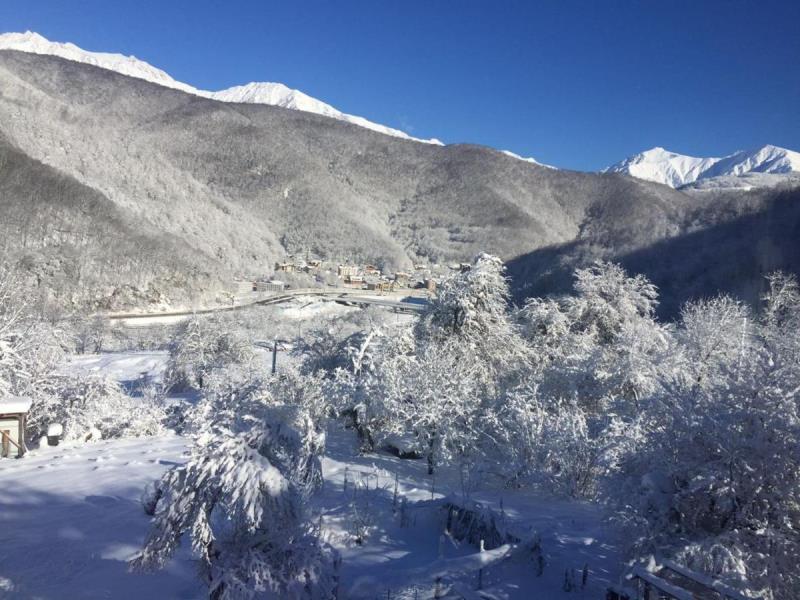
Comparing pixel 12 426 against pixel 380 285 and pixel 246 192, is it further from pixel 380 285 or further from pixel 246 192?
pixel 246 192

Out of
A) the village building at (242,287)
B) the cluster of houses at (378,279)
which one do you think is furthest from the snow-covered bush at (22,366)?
Result: the cluster of houses at (378,279)

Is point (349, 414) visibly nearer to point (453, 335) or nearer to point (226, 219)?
point (453, 335)

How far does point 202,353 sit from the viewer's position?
28.1m

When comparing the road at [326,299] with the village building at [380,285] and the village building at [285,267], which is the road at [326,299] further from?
the village building at [285,267]

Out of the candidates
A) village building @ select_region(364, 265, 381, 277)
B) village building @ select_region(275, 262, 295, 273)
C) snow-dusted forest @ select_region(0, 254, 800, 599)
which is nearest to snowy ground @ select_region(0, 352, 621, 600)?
snow-dusted forest @ select_region(0, 254, 800, 599)

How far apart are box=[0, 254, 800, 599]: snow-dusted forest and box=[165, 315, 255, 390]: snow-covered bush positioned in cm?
672

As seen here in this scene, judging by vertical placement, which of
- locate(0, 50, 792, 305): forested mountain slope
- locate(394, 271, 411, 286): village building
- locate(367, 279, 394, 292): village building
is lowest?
locate(367, 279, 394, 292): village building

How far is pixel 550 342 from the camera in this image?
19.7 metres

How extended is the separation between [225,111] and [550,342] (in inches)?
7092

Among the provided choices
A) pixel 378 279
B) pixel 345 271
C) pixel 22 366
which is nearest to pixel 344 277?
pixel 345 271

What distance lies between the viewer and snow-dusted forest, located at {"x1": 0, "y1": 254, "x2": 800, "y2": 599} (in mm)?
5867

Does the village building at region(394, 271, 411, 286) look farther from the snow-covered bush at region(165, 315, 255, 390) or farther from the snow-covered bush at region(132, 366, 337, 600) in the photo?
the snow-covered bush at region(132, 366, 337, 600)

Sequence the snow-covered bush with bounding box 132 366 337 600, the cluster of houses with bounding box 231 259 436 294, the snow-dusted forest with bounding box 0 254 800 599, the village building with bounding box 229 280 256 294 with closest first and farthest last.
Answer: the snow-covered bush with bounding box 132 366 337 600 → the snow-dusted forest with bounding box 0 254 800 599 → the village building with bounding box 229 280 256 294 → the cluster of houses with bounding box 231 259 436 294

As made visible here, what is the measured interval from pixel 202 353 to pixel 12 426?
15422 mm
